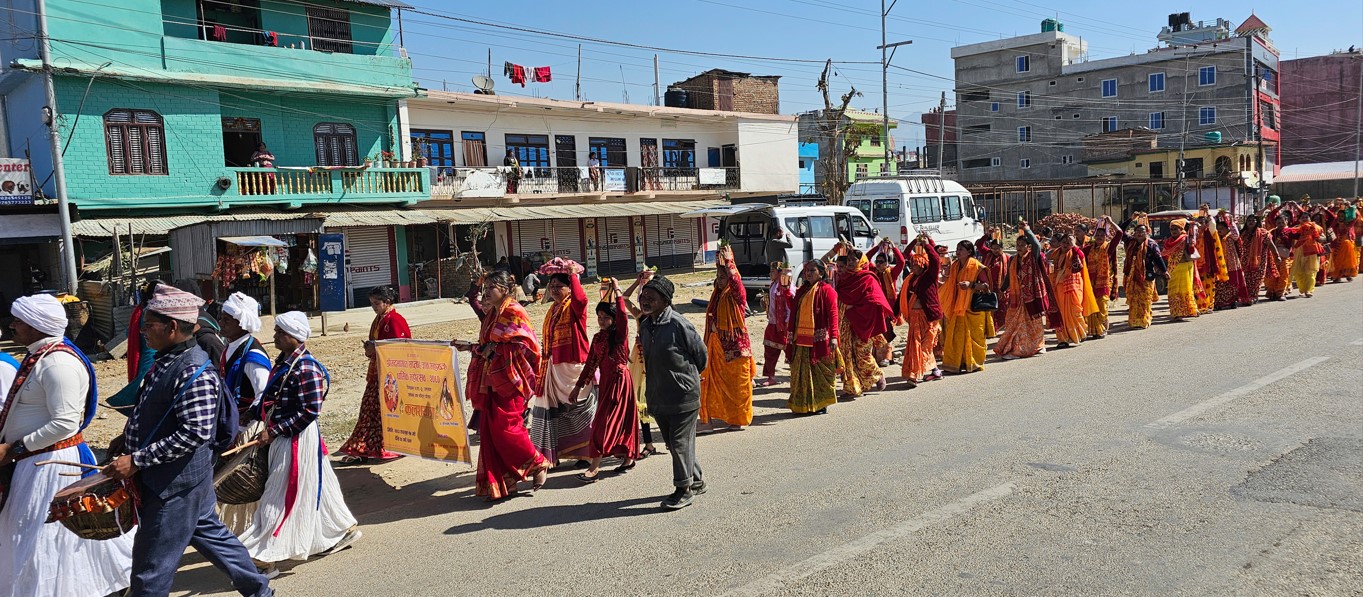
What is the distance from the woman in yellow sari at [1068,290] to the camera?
457 inches

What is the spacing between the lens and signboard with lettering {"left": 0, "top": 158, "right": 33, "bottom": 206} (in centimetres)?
1834

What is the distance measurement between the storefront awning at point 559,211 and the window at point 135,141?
671 centimetres

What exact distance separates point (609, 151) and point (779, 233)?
1592 cm

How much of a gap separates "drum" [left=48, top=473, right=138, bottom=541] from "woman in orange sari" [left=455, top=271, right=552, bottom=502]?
246 centimetres

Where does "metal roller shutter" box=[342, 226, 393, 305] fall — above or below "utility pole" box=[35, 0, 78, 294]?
below

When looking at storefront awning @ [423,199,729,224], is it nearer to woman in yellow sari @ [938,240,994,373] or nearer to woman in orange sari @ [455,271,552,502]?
woman in yellow sari @ [938,240,994,373]

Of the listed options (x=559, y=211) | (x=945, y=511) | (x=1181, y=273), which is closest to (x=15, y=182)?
(x=559, y=211)

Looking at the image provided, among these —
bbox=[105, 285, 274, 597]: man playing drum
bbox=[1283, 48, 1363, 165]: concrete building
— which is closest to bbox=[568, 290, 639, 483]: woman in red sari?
bbox=[105, 285, 274, 597]: man playing drum

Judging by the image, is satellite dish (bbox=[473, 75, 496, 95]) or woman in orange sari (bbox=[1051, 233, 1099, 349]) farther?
satellite dish (bbox=[473, 75, 496, 95])

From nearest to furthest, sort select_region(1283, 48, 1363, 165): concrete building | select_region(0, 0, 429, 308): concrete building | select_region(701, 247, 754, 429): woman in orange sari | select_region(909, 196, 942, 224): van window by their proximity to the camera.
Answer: select_region(701, 247, 754, 429): woman in orange sari
select_region(0, 0, 429, 308): concrete building
select_region(909, 196, 942, 224): van window
select_region(1283, 48, 1363, 165): concrete building

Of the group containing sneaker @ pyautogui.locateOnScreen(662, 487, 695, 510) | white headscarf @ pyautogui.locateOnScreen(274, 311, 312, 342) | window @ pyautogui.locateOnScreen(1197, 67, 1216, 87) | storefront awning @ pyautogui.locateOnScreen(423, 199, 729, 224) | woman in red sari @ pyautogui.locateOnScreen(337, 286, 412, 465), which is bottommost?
sneaker @ pyautogui.locateOnScreen(662, 487, 695, 510)

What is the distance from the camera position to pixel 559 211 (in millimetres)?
27188

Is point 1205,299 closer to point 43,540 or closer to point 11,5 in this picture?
point 43,540

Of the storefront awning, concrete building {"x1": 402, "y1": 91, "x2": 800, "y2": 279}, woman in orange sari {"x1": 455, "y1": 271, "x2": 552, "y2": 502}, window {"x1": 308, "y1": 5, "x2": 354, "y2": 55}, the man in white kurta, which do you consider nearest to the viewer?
the man in white kurta
